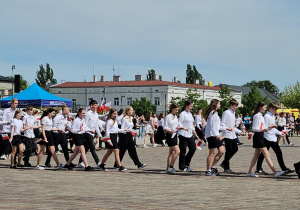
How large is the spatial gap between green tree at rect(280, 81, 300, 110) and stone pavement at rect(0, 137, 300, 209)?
94.3m

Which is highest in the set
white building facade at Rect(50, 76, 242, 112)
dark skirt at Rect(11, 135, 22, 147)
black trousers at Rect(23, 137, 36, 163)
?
white building facade at Rect(50, 76, 242, 112)

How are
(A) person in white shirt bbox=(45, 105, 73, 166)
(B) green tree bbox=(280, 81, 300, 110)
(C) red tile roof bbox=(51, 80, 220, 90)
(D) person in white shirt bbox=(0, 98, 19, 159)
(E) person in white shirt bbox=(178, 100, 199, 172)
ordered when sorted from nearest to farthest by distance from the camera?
(E) person in white shirt bbox=(178, 100, 199, 172) < (A) person in white shirt bbox=(45, 105, 73, 166) < (D) person in white shirt bbox=(0, 98, 19, 159) < (B) green tree bbox=(280, 81, 300, 110) < (C) red tile roof bbox=(51, 80, 220, 90)

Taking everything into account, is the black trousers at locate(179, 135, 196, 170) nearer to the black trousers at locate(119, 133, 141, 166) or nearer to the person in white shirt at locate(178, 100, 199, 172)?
the person in white shirt at locate(178, 100, 199, 172)

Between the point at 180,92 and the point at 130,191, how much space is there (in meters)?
127

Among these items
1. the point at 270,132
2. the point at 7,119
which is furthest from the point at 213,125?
the point at 7,119

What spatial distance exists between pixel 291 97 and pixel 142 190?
10024 cm

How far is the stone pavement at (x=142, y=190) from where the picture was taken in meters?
8.25

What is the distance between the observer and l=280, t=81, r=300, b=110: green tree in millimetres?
105875

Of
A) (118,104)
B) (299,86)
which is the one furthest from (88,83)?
(299,86)

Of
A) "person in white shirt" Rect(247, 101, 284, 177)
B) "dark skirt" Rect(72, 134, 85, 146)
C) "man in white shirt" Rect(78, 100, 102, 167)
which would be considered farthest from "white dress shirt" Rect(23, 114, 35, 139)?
"person in white shirt" Rect(247, 101, 284, 177)

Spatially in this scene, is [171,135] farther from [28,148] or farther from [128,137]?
[28,148]

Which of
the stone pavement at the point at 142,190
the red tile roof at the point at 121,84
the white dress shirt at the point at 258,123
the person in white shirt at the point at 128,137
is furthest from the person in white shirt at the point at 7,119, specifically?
the red tile roof at the point at 121,84

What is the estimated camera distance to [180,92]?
136500 millimetres

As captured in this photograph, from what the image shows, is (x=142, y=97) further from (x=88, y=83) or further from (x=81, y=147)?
(x=81, y=147)
